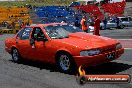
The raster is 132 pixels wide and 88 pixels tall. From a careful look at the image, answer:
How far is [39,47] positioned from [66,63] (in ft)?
4.36

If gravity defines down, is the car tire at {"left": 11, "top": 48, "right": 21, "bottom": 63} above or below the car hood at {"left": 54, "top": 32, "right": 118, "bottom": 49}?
below

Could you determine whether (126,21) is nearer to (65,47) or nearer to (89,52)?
(65,47)

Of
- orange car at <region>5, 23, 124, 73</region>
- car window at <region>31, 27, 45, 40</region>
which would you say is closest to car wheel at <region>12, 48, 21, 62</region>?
orange car at <region>5, 23, 124, 73</region>

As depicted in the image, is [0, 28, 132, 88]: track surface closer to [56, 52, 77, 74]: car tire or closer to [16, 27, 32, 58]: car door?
[56, 52, 77, 74]: car tire

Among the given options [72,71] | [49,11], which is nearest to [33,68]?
[72,71]

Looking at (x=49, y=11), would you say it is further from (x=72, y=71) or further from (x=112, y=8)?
(x=72, y=71)

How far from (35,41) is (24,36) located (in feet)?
3.10

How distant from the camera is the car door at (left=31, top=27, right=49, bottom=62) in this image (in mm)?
10477

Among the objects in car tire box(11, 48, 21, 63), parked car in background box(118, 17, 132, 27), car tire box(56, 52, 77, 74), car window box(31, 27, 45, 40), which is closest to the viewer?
car tire box(56, 52, 77, 74)

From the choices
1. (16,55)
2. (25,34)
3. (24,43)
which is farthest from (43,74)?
(16,55)

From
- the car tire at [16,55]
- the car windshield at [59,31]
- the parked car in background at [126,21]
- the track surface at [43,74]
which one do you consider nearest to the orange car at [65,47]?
the car windshield at [59,31]

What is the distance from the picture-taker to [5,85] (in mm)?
8570

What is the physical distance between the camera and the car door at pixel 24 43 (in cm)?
1137

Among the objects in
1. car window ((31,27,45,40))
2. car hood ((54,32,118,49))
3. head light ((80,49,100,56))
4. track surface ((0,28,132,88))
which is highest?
car window ((31,27,45,40))
